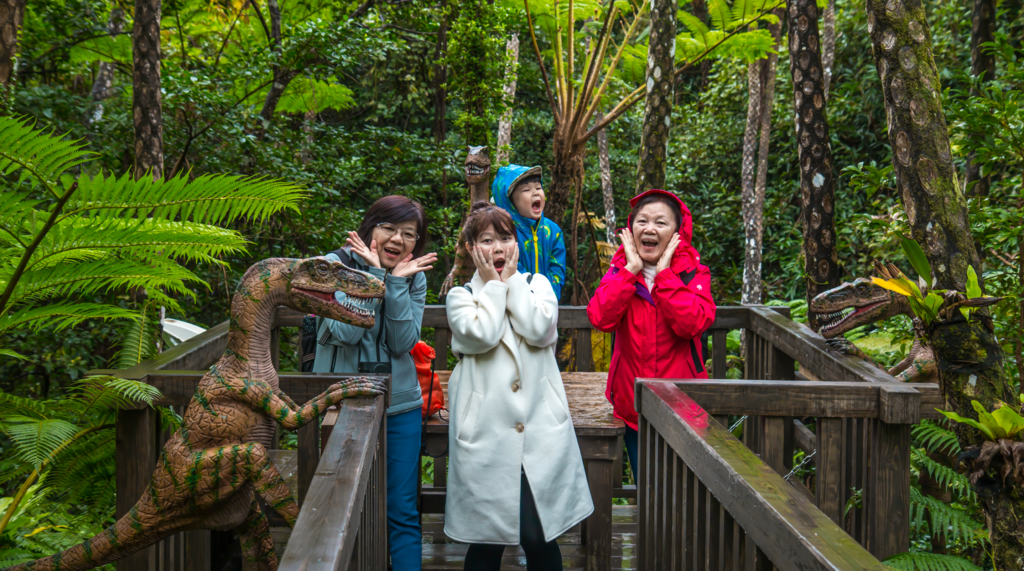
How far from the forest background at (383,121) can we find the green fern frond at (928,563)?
116 centimetres

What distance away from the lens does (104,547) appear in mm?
2240

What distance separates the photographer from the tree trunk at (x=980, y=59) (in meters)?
5.65

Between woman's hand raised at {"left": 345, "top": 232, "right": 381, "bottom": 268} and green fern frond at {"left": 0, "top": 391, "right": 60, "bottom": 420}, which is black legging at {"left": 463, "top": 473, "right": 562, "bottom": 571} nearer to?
Answer: woman's hand raised at {"left": 345, "top": 232, "right": 381, "bottom": 268}

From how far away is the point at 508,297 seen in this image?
8.51ft

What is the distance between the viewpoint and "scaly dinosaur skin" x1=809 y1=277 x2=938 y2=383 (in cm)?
273

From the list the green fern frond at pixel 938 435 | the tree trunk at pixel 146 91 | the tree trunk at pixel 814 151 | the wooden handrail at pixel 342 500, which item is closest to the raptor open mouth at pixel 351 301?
the wooden handrail at pixel 342 500

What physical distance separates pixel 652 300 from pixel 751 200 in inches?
292

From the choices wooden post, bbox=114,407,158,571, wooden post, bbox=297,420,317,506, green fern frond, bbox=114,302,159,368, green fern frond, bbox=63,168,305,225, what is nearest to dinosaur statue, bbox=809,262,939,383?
wooden post, bbox=297,420,317,506

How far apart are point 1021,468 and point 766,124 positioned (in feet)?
30.4

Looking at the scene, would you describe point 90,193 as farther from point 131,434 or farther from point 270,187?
point 131,434

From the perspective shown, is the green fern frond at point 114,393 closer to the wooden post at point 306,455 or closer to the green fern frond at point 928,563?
the wooden post at point 306,455

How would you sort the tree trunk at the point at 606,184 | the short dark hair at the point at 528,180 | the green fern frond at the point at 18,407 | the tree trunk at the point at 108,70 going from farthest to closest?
the tree trunk at the point at 606,184 → the tree trunk at the point at 108,70 → the short dark hair at the point at 528,180 → the green fern frond at the point at 18,407

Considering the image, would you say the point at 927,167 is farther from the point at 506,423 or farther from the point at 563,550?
the point at 563,550

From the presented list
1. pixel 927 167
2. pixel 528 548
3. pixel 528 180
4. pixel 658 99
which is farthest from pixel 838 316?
pixel 658 99
